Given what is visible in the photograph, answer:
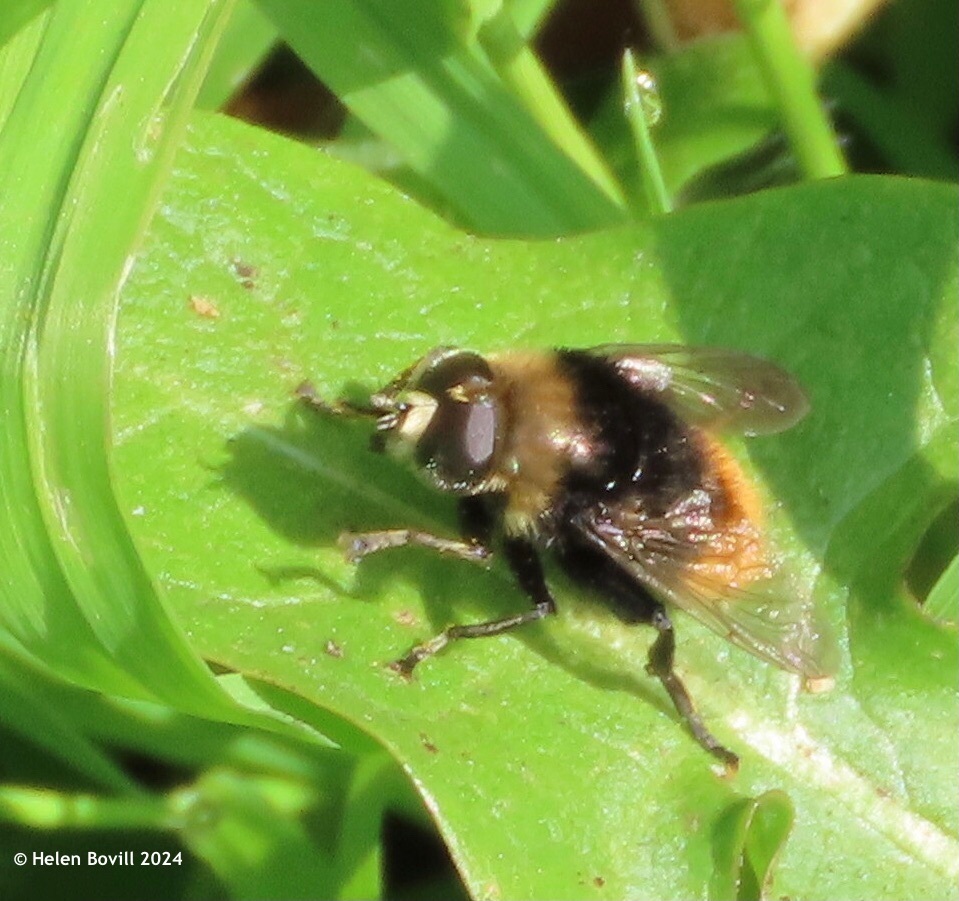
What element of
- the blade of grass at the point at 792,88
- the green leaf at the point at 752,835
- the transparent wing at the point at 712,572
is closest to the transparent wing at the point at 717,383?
the transparent wing at the point at 712,572

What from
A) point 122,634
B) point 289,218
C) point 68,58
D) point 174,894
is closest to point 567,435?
point 289,218

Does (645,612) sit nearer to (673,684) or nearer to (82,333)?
(673,684)

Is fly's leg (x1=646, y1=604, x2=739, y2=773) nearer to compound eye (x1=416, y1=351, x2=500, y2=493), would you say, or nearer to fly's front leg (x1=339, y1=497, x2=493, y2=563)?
fly's front leg (x1=339, y1=497, x2=493, y2=563)

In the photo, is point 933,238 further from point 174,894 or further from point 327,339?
point 174,894

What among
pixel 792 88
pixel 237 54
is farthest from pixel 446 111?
pixel 792 88

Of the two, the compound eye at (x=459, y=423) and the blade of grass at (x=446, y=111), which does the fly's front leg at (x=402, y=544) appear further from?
the blade of grass at (x=446, y=111)

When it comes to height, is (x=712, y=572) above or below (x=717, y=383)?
below
